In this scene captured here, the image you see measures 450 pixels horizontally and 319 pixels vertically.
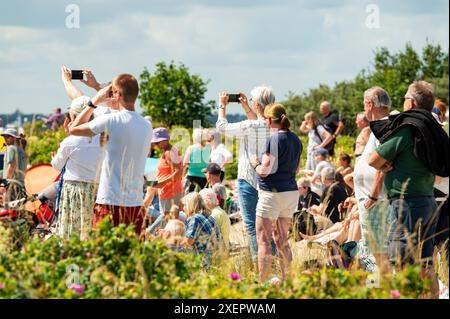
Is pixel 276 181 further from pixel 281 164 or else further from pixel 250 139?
pixel 250 139

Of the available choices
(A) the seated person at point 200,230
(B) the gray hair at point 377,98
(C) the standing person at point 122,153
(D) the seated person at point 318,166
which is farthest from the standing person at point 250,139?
(D) the seated person at point 318,166

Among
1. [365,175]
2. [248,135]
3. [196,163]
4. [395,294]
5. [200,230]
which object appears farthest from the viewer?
[196,163]

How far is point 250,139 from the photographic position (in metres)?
7.12

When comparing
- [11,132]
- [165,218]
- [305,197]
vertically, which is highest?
[11,132]

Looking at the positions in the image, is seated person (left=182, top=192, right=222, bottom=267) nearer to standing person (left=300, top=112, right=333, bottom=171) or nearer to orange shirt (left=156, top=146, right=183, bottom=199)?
orange shirt (left=156, top=146, right=183, bottom=199)

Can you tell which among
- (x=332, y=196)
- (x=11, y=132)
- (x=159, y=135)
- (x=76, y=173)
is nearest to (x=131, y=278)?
(x=76, y=173)

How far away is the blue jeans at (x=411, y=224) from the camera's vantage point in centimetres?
544

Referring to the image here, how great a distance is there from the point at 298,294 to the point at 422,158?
1.56 meters

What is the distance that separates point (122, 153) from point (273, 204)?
1.62 metres

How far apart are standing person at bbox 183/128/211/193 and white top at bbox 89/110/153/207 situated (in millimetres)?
5344

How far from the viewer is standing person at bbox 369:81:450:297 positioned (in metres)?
5.50

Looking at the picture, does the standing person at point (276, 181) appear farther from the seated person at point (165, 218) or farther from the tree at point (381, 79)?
the tree at point (381, 79)
